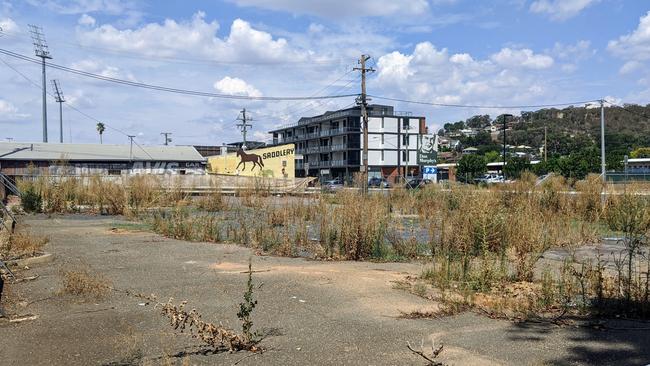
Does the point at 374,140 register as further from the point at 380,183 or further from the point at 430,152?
the point at 380,183

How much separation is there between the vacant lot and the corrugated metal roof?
69405 mm

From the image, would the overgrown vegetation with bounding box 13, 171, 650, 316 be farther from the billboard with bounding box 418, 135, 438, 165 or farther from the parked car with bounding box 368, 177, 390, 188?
the billboard with bounding box 418, 135, 438, 165

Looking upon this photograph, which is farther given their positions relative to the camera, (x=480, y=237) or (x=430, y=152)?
(x=430, y=152)

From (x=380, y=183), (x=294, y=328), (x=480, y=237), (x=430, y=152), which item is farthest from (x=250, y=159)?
(x=294, y=328)

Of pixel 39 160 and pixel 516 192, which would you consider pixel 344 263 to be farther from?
pixel 39 160

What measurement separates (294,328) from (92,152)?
83058 mm

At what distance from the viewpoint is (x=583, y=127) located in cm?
14562

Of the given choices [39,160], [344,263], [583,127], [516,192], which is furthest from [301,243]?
[583,127]

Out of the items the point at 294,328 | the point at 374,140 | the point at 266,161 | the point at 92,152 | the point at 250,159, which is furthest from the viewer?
the point at 374,140

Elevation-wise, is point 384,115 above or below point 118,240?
above

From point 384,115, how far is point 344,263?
98.4 metres

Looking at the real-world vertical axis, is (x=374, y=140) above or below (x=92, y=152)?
above

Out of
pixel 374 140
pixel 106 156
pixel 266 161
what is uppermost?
pixel 374 140

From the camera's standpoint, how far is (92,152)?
81.9m
